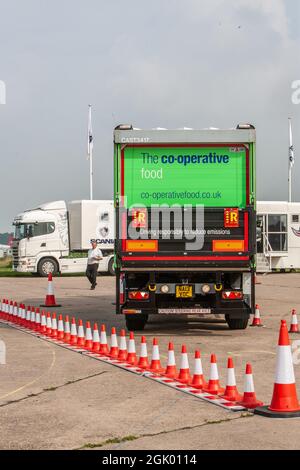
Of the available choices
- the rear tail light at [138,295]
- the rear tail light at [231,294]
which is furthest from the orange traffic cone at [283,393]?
the rear tail light at [138,295]

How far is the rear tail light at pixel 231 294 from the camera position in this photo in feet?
52.3

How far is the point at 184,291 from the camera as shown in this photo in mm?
16016

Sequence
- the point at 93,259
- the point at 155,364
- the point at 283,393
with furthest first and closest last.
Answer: the point at 93,259 < the point at 155,364 < the point at 283,393

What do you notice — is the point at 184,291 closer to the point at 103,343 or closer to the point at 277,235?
the point at 103,343

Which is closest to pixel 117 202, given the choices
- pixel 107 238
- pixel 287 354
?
pixel 287 354

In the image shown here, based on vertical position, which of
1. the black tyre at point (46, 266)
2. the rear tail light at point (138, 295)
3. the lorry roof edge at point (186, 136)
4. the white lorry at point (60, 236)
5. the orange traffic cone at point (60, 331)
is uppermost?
the lorry roof edge at point (186, 136)

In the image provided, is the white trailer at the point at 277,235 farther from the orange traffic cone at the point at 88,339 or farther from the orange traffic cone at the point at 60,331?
the orange traffic cone at the point at 88,339

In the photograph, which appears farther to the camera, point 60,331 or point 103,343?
point 60,331

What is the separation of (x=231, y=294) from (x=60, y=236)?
25.9 m

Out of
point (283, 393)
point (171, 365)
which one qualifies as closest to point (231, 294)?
point (171, 365)

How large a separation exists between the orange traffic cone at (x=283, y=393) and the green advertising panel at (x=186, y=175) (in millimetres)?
7607

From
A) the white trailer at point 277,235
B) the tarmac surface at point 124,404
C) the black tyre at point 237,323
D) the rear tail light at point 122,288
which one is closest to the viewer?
the tarmac surface at point 124,404

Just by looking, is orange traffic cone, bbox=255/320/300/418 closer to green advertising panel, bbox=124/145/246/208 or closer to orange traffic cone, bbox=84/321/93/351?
orange traffic cone, bbox=84/321/93/351

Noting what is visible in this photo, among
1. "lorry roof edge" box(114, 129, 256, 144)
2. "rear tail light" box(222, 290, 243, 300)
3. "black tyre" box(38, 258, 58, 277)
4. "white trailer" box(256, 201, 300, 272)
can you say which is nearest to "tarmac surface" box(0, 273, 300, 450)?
Result: "rear tail light" box(222, 290, 243, 300)
